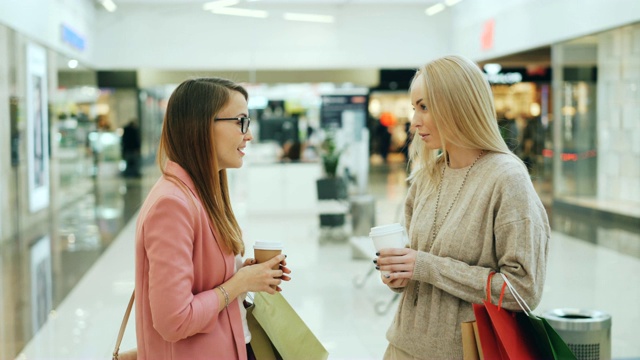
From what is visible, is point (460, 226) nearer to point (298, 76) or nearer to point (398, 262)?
point (398, 262)

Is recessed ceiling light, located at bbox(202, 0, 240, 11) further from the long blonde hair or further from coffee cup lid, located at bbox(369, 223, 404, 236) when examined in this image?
coffee cup lid, located at bbox(369, 223, 404, 236)

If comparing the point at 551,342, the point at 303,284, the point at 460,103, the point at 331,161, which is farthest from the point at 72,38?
the point at 551,342

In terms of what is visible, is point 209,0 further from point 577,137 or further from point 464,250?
point 464,250

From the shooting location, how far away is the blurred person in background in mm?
1643

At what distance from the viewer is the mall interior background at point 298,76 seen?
11133 millimetres

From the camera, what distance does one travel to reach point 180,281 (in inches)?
64.4

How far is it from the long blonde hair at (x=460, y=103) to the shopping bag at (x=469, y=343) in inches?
19.0

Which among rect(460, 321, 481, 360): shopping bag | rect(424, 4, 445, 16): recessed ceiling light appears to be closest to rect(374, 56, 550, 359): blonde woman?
rect(460, 321, 481, 360): shopping bag

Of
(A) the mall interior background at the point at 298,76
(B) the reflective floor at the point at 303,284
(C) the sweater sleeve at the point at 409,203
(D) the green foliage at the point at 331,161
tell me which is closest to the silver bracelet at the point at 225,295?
(C) the sweater sleeve at the point at 409,203

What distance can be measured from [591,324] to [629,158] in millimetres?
9758

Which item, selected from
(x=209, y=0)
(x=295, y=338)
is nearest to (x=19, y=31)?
(x=209, y=0)

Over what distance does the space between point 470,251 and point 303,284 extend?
562cm

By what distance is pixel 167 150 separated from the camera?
1825 millimetres

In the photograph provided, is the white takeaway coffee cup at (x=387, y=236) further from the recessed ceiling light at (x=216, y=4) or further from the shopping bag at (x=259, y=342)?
the recessed ceiling light at (x=216, y=4)
